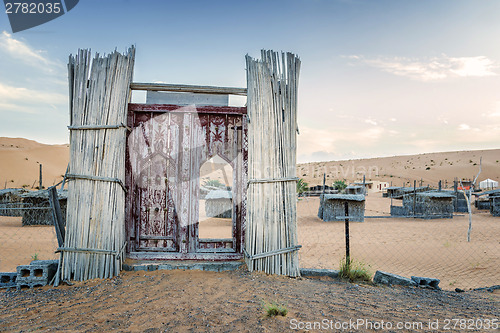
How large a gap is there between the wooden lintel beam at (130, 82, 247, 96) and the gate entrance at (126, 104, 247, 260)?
29 cm

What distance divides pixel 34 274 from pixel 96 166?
6.25 ft

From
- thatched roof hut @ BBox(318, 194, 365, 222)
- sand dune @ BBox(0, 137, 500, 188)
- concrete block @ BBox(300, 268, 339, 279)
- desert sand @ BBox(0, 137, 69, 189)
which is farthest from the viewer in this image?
sand dune @ BBox(0, 137, 500, 188)

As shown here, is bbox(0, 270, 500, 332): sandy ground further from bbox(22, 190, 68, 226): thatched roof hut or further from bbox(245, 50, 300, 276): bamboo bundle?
bbox(22, 190, 68, 226): thatched roof hut

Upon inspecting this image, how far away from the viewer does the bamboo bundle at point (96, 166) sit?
517cm

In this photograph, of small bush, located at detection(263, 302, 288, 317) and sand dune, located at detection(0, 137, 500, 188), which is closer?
small bush, located at detection(263, 302, 288, 317)

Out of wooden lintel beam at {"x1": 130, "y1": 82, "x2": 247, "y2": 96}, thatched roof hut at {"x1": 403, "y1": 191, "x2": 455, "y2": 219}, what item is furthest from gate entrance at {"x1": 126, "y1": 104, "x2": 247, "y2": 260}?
thatched roof hut at {"x1": 403, "y1": 191, "x2": 455, "y2": 219}

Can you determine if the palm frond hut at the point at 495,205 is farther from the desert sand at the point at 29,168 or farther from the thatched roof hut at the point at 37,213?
the desert sand at the point at 29,168

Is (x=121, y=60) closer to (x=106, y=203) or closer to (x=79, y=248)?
(x=106, y=203)

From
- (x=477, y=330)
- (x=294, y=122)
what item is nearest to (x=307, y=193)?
(x=294, y=122)

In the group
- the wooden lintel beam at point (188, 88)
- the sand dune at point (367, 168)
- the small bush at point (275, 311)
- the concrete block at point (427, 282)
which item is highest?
the sand dune at point (367, 168)

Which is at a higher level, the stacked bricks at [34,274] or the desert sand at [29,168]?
the desert sand at [29,168]

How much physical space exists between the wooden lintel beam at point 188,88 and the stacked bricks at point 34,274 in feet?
10.6

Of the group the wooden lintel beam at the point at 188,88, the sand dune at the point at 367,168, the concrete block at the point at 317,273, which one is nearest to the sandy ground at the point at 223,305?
the concrete block at the point at 317,273

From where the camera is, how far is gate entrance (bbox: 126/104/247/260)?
5.87m
